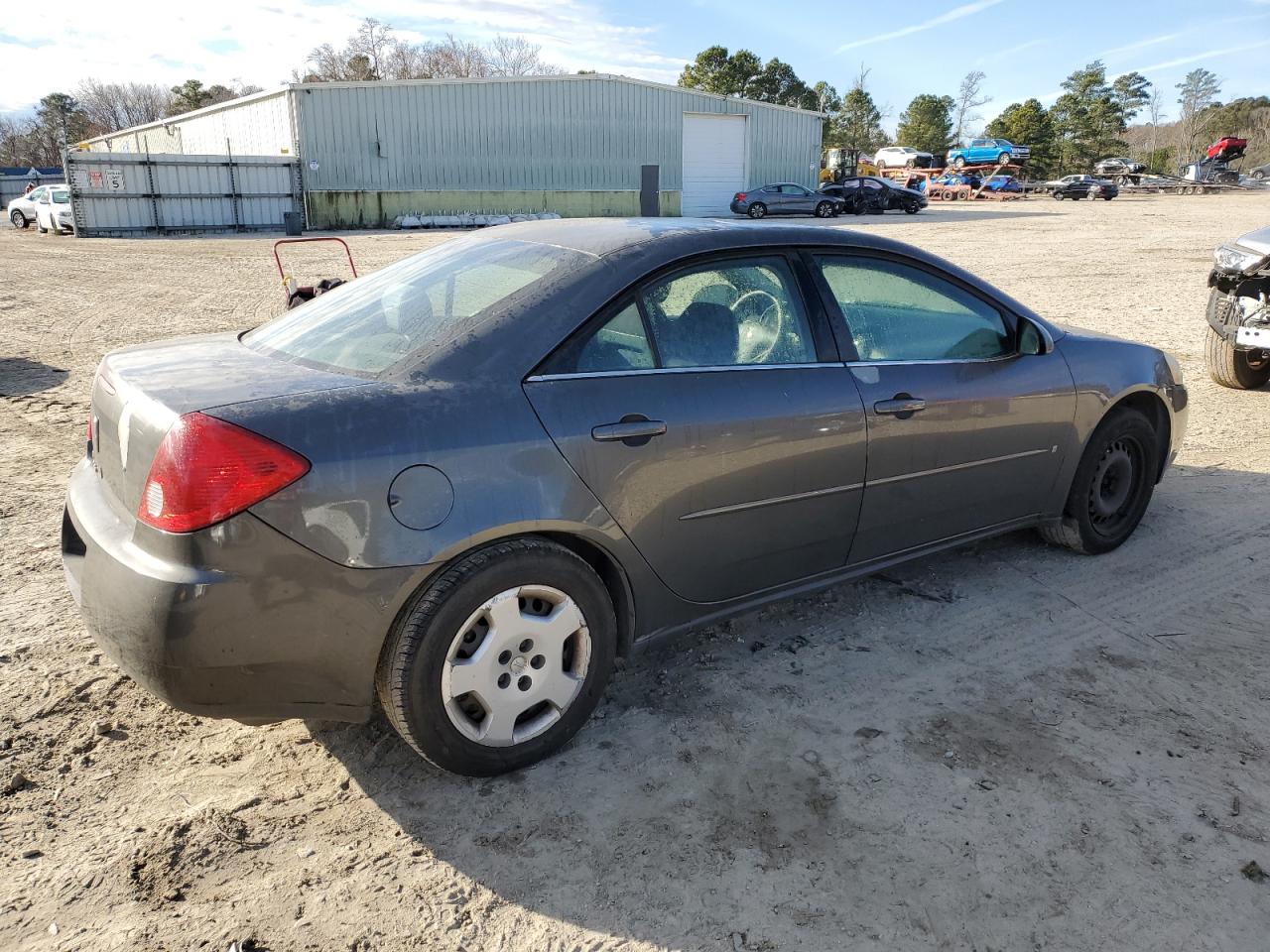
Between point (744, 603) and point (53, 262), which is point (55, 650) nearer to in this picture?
point (744, 603)

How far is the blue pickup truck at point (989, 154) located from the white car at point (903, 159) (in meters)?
1.83

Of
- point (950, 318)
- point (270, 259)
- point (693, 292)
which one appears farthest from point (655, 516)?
point (270, 259)

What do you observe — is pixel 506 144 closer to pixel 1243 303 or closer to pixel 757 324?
pixel 1243 303

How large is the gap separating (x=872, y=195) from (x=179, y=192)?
25.5m

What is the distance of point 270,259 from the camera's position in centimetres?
2031

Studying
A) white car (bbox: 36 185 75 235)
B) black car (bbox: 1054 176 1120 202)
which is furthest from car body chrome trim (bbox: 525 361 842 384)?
black car (bbox: 1054 176 1120 202)

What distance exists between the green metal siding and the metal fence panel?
148cm

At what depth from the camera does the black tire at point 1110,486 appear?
440 centimetres

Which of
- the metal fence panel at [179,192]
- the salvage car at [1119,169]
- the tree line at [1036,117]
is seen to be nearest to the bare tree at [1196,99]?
the tree line at [1036,117]

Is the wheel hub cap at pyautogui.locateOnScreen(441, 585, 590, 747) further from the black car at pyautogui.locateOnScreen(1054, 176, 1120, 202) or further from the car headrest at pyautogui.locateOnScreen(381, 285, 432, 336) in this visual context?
the black car at pyautogui.locateOnScreen(1054, 176, 1120, 202)

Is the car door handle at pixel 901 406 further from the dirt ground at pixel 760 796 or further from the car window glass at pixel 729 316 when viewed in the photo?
the dirt ground at pixel 760 796

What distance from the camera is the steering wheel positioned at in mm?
3266

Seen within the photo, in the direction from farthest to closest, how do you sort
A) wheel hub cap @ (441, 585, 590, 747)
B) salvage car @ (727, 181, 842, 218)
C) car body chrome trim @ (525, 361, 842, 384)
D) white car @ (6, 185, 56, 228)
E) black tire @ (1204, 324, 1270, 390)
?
salvage car @ (727, 181, 842, 218), white car @ (6, 185, 56, 228), black tire @ (1204, 324, 1270, 390), car body chrome trim @ (525, 361, 842, 384), wheel hub cap @ (441, 585, 590, 747)

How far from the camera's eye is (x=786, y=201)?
35406 mm
